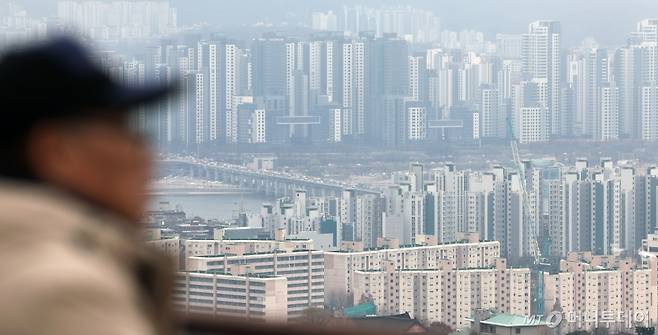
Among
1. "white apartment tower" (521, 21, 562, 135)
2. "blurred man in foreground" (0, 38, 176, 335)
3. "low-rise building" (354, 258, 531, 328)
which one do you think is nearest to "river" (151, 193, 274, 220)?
"low-rise building" (354, 258, 531, 328)

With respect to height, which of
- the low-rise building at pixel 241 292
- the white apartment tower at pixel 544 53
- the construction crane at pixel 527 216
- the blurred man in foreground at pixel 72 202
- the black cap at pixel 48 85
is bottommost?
the low-rise building at pixel 241 292

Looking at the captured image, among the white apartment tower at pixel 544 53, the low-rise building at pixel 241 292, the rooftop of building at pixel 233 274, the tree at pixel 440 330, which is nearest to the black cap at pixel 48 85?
the tree at pixel 440 330

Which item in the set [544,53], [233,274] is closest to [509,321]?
[233,274]

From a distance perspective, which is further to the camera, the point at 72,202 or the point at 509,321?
the point at 509,321

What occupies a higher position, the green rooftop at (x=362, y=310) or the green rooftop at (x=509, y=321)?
the green rooftop at (x=509, y=321)

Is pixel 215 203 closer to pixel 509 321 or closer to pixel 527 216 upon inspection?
pixel 527 216

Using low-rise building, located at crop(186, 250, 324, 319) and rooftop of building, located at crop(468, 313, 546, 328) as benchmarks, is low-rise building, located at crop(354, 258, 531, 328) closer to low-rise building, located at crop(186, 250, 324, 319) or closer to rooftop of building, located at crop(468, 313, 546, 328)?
low-rise building, located at crop(186, 250, 324, 319)

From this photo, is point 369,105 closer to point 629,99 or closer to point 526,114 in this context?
point 526,114

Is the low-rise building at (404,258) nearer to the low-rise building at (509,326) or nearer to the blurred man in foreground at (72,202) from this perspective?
the low-rise building at (509,326)

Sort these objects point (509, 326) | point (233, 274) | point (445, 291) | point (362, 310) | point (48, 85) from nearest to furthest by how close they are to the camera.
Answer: point (48, 85) < point (509, 326) < point (233, 274) < point (362, 310) < point (445, 291)
